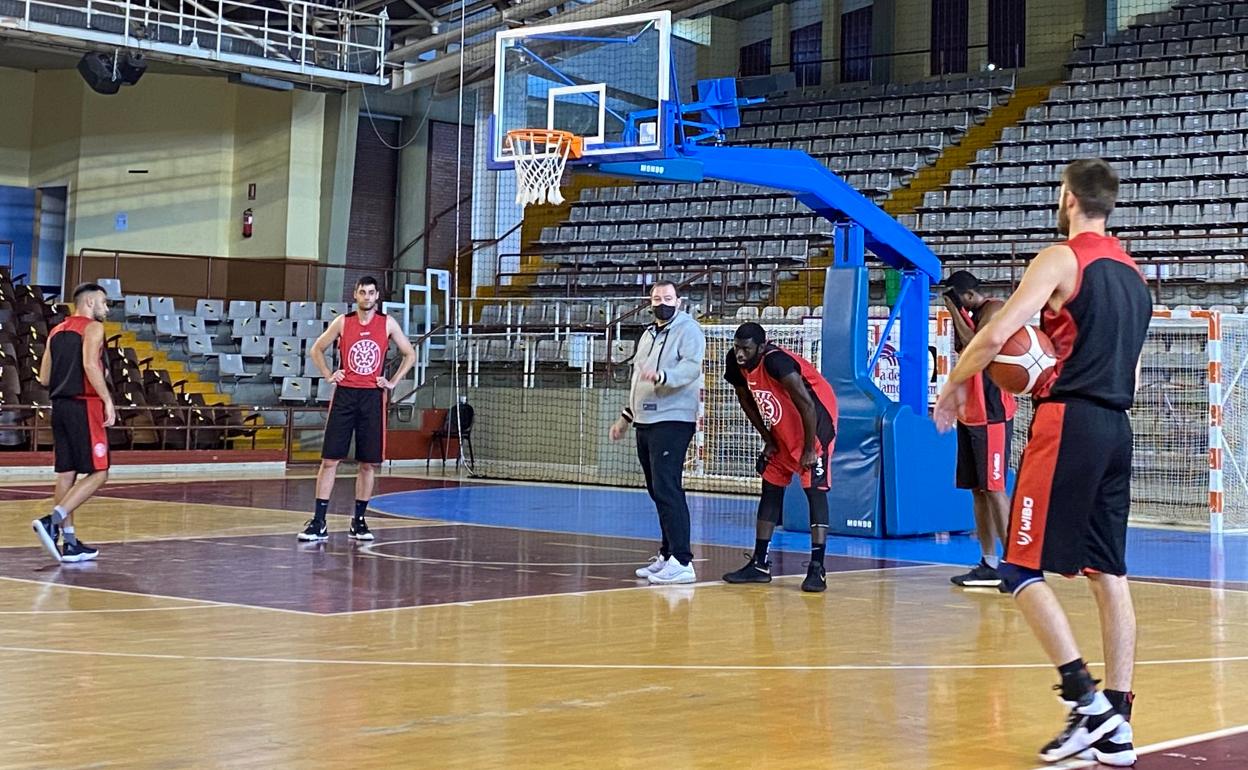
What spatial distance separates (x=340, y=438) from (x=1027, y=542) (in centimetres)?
739

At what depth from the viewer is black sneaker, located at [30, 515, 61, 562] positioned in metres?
9.82

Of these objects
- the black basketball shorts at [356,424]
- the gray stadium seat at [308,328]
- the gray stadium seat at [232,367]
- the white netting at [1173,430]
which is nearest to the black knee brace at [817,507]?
the black basketball shorts at [356,424]

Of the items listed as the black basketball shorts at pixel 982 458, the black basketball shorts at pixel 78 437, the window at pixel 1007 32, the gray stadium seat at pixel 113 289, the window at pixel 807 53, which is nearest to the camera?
the black basketball shorts at pixel 982 458

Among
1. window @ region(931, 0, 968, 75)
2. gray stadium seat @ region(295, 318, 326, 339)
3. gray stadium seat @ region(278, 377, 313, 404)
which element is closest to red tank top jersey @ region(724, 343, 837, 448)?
gray stadium seat @ region(278, 377, 313, 404)

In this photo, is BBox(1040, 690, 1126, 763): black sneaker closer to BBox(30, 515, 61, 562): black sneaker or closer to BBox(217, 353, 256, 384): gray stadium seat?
BBox(30, 515, 61, 562): black sneaker

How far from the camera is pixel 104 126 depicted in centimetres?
2755

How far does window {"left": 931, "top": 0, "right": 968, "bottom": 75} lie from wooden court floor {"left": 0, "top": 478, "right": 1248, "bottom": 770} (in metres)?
21.0

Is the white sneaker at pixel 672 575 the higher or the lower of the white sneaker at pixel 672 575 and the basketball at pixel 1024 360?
Answer: the lower

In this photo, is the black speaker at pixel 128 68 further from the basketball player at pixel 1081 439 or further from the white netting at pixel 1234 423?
the basketball player at pixel 1081 439

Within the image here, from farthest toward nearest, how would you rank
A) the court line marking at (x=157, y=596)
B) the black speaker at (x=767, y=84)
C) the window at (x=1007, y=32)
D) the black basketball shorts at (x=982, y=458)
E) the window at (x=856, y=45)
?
the window at (x=856, y=45) → the black speaker at (x=767, y=84) → the window at (x=1007, y=32) → the black basketball shorts at (x=982, y=458) → the court line marking at (x=157, y=596)

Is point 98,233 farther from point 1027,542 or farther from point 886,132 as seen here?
point 1027,542

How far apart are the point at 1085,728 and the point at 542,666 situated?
2404 mm

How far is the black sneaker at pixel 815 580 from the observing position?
30.2ft

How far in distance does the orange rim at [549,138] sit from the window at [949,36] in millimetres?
17346
